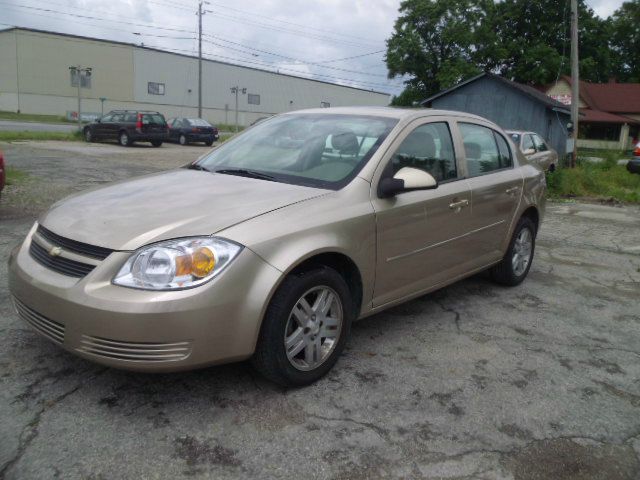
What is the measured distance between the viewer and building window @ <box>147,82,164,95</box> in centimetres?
5384

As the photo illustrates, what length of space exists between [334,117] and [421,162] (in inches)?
27.9

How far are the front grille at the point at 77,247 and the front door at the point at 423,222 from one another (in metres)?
1.55

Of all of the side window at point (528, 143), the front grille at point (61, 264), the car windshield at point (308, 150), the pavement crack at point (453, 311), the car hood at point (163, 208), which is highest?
the side window at point (528, 143)

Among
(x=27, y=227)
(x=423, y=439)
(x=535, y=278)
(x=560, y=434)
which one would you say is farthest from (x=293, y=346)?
(x=27, y=227)

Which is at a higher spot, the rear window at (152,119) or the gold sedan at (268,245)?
the rear window at (152,119)

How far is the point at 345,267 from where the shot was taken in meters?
3.39

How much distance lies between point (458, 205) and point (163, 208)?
84.3 inches

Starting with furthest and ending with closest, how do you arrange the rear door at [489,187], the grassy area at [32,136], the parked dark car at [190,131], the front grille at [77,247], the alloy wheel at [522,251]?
the parked dark car at [190,131]
the grassy area at [32,136]
the alloy wheel at [522,251]
the rear door at [489,187]
the front grille at [77,247]

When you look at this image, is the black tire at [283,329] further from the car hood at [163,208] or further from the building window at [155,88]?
the building window at [155,88]

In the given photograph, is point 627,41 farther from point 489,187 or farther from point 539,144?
point 489,187

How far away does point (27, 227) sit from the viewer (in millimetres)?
6699

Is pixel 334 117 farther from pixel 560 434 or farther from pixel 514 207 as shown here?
pixel 560 434

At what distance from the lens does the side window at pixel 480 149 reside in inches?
177

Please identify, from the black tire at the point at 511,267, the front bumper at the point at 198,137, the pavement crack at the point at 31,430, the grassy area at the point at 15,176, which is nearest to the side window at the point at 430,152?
the black tire at the point at 511,267
